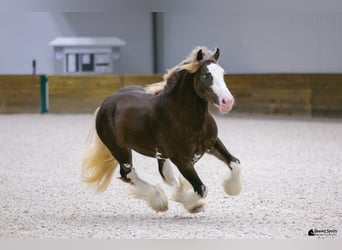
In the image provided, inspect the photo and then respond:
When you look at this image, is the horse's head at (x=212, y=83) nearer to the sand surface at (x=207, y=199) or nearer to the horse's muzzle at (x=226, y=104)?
the horse's muzzle at (x=226, y=104)

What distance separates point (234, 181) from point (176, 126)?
44 cm

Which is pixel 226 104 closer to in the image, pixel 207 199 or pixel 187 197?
pixel 187 197

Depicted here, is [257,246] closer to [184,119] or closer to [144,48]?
[184,119]

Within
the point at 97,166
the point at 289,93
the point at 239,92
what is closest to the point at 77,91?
the point at 239,92

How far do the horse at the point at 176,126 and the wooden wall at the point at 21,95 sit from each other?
243 inches

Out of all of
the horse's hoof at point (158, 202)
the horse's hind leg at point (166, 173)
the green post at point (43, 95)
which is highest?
the horse's hind leg at point (166, 173)

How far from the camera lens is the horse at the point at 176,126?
151 inches

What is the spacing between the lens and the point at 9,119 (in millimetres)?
10586

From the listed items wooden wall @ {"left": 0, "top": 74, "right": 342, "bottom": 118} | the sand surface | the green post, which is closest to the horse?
the sand surface

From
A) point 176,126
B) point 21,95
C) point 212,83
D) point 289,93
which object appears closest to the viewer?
point 212,83

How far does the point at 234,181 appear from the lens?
403cm

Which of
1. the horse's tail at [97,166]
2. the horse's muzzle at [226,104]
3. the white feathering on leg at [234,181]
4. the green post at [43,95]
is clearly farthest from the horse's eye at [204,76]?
the green post at [43,95]

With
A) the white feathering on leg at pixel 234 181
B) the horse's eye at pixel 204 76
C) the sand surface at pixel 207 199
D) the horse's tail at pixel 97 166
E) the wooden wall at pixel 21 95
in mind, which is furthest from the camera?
the wooden wall at pixel 21 95

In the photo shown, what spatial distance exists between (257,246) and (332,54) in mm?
6425
